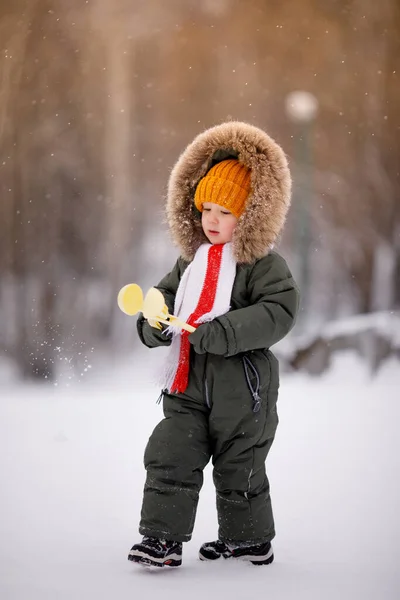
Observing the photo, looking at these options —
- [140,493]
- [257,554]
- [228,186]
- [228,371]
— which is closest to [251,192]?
[228,186]

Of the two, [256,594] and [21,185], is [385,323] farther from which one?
[256,594]

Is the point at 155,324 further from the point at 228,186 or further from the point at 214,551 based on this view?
the point at 214,551

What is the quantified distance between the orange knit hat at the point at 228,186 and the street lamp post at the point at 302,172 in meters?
1.74

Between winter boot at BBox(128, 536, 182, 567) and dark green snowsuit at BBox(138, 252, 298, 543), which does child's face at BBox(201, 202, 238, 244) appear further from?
winter boot at BBox(128, 536, 182, 567)

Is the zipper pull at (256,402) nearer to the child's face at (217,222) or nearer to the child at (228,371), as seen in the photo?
the child at (228,371)

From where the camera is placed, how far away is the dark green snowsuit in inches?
51.2

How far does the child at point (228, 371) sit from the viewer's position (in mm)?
1297

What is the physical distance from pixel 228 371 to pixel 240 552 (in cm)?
35

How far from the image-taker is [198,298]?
134cm

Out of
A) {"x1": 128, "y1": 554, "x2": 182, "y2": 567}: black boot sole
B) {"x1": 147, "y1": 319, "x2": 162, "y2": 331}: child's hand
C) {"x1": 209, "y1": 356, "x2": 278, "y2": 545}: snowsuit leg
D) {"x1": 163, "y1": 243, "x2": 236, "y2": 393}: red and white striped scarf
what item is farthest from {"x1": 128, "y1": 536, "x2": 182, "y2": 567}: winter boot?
{"x1": 147, "y1": 319, "x2": 162, "y2": 331}: child's hand

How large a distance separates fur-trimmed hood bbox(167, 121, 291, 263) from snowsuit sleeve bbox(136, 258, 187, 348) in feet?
0.13

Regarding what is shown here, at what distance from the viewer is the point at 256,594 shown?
3.88 feet

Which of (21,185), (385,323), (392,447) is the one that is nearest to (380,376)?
(385,323)

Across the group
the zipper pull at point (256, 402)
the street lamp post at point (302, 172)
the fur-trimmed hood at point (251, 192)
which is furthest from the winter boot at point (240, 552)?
the street lamp post at point (302, 172)
